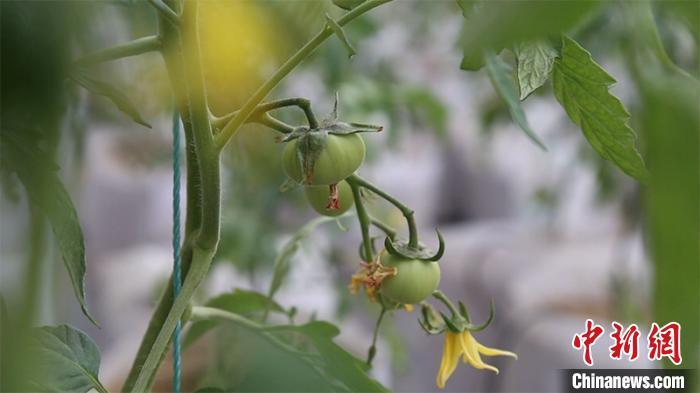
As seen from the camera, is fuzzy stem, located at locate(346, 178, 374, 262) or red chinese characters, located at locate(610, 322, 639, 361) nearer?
fuzzy stem, located at locate(346, 178, 374, 262)

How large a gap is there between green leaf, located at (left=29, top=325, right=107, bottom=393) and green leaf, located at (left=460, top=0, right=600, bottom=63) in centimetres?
20

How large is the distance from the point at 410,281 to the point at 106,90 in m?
0.12

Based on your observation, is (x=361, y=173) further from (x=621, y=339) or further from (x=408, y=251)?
(x=408, y=251)

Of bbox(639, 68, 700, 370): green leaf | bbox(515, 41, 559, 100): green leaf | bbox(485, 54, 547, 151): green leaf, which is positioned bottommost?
bbox(639, 68, 700, 370): green leaf

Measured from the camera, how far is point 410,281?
10.7 inches

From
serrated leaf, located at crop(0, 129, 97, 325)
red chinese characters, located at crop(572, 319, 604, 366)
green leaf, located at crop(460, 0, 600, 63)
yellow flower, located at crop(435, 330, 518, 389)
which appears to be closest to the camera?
green leaf, located at crop(460, 0, 600, 63)

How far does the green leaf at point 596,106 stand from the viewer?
0.24m

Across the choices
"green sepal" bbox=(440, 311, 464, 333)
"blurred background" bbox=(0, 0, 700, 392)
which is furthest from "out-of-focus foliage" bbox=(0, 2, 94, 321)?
"green sepal" bbox=(440, 311, 464, 333)

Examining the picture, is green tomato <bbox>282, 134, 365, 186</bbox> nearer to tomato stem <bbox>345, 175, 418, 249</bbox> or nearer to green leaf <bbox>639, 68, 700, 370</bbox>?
tomato stem <bbox>345, 175, 418, 249</bbox>

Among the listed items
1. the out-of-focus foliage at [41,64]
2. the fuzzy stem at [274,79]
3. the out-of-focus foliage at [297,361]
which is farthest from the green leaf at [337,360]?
the out-of-focus foliage at [41,64]

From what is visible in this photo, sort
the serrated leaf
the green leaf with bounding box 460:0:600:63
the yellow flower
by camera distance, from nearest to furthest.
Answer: the green leaf with bounding box 460:0:600:63
the serrated leaf
the yellow flower

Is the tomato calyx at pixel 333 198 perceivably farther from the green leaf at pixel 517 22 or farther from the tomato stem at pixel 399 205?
the green leaf at pixel 517 22

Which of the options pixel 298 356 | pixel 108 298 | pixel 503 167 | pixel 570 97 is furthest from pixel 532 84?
pixel 503 167

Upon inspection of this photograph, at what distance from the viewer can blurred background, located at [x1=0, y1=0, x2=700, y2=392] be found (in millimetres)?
99
